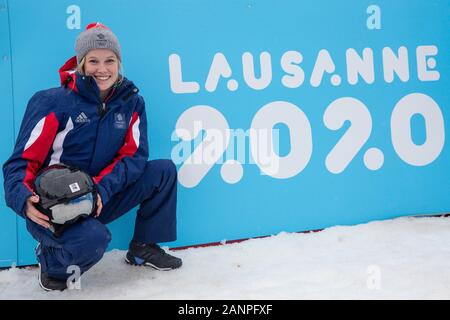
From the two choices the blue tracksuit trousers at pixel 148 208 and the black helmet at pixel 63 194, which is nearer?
the black helmet at pixel 63 194

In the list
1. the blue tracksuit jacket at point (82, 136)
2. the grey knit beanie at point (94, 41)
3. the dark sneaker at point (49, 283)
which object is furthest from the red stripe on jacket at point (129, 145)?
the dark sneaker at point (49, 283)

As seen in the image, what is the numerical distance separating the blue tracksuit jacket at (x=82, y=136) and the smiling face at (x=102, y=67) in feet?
0.11

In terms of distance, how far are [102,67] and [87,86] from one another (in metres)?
→ 0.09

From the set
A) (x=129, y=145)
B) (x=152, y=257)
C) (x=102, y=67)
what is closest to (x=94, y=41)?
(x=102, y=67)

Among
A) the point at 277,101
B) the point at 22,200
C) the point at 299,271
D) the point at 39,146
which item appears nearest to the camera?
the point at 22,200

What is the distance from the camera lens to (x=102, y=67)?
179 centimetres

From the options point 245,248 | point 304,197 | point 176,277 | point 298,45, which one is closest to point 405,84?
point 298,45

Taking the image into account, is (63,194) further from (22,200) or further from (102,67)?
(102,67)

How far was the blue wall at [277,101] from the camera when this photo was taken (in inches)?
81.5

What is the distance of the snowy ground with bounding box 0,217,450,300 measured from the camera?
5.35 ft

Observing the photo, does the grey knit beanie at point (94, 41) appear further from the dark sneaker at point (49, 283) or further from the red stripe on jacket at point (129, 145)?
the dark sneaker at point (49, 283)

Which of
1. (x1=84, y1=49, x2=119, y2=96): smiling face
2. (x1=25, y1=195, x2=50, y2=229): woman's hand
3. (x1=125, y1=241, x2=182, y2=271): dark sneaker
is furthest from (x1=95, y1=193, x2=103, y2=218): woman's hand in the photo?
(x1=84, y1=49, x2=119, y2=96): smiling face

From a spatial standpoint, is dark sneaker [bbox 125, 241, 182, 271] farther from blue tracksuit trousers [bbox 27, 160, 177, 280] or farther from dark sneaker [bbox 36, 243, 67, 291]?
dark sneaker [bbox 36, 243, 67, 291]

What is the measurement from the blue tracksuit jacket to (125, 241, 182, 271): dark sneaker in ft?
0.88
